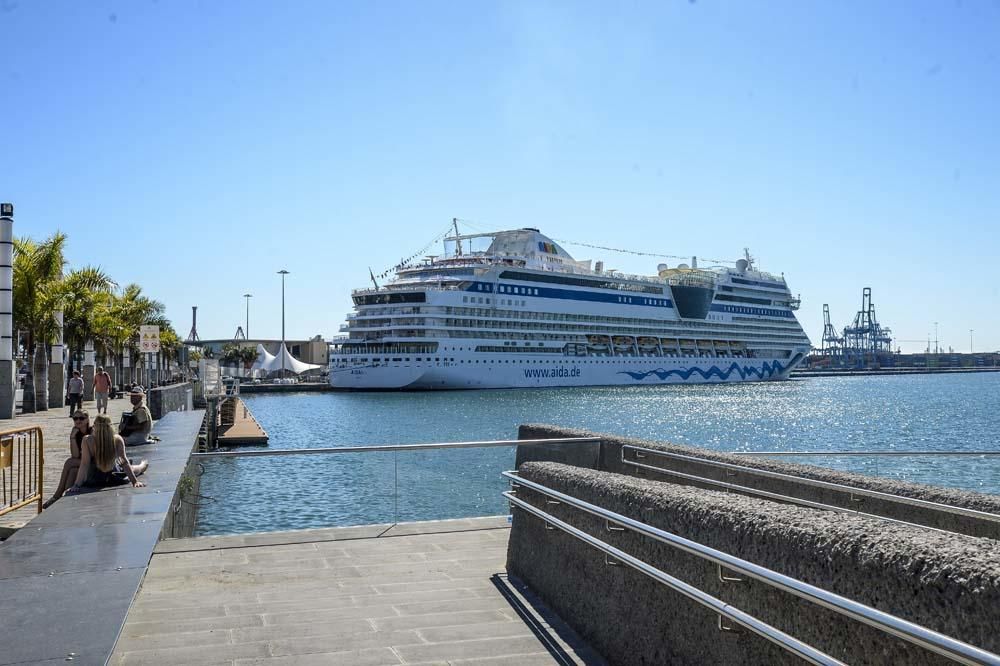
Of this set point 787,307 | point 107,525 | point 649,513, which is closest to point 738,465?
point 649,513

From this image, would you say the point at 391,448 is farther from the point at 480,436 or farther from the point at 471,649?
the point at 480,436

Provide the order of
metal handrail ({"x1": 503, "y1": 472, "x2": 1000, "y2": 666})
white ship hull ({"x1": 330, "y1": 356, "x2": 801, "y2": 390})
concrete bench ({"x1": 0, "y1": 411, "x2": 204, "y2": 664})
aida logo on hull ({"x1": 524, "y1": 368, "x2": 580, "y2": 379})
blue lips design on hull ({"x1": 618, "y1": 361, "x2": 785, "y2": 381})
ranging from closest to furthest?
metal handrail ({"x1": 503, "y1": 472, "x2": 1000, "y2": 666}), concrete bench ({"x1": 0, "y1": 411, "x2": 204, "y2": 664}), white ship hull ({"x1": 330, "y1": 356, "x2": 801, "y2": 390}), aida logo on hull ({"x1": 524, "y1": 368, "x2": 580, "y2": 379}), blue lips design on hull ({"x1": 618, "y1": 361, "x2": 785, "y2": 381})

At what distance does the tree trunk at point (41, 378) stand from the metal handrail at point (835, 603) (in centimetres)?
2806

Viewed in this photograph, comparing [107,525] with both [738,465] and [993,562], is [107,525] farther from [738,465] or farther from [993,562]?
[993,562]

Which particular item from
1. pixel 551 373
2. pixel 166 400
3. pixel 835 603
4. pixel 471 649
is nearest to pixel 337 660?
pixel 471 649

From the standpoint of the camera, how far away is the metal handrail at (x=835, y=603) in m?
2.23

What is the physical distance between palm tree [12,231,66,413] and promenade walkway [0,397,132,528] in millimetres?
950

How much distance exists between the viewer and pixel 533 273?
75.0 metres

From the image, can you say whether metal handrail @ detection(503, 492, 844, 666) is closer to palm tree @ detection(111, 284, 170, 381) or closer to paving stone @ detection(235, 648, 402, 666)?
paving stone @ detection(235, 648, 402, 666)

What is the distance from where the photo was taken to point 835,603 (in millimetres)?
2674

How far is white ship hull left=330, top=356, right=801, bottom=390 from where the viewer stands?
6800cm

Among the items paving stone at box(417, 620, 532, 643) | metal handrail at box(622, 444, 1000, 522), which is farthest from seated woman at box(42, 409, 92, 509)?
metal handrail at box(622, 444, 1000, 522)

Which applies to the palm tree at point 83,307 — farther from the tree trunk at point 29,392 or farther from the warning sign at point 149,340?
the warning sign at point 149,340

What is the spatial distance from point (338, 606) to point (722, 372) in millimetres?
88544
